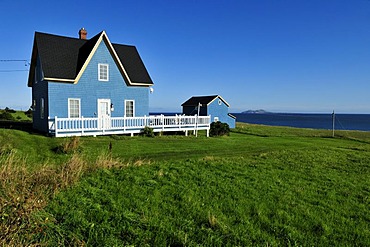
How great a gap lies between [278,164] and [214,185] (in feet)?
14.6

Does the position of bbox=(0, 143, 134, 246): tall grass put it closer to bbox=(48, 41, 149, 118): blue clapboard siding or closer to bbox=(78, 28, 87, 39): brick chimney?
bbox=(48, 41, 149, 118): blue clapboard siding

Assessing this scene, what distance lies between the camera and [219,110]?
1469 inches

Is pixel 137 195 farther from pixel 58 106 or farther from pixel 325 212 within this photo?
pixel 58 106

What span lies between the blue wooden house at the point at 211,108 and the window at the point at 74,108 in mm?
19161

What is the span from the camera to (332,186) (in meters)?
8.01

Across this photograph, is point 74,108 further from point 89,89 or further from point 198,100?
point 198,100

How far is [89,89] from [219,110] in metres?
21.3

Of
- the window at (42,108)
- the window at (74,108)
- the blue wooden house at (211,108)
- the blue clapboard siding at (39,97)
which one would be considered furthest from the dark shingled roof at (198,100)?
the window at (42,108)

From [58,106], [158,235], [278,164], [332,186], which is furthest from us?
[58,106]

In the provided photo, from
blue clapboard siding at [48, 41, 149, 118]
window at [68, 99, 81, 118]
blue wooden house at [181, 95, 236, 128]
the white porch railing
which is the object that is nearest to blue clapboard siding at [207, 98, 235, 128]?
blue wooden house at [181, 95, 236, 128]

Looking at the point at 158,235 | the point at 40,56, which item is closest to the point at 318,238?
the point at 158,235

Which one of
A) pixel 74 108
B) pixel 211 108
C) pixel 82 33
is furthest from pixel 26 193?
pixel 211 108

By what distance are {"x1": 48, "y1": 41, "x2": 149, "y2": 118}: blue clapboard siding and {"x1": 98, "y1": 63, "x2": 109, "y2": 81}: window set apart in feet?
0.70

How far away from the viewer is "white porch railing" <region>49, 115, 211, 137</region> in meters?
16.0
